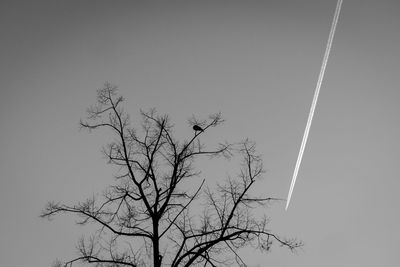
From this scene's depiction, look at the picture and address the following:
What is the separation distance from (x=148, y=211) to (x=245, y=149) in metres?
3.15

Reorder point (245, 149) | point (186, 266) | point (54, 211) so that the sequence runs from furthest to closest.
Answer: point (245, 149) → point (54, 211) → point (186, 266)

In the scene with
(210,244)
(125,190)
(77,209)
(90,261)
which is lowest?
(90,261)

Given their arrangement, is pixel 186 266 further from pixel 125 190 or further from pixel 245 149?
pixel 245 149

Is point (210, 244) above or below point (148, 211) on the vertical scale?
below

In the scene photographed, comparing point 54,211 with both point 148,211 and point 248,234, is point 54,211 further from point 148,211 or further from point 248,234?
point 248,234

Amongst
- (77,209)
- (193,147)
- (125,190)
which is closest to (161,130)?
(193,147)

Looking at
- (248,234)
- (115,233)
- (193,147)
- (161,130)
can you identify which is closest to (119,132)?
(161,130)

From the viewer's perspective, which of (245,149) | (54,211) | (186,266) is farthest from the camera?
(245,149)

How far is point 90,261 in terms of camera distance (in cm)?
908

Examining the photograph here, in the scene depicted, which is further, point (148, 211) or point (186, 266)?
point (148, 211)

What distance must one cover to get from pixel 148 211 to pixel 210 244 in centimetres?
188

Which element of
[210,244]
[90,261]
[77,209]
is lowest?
[90,261]

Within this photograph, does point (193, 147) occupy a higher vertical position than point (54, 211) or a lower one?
higher

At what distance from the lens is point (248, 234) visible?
374 inches
